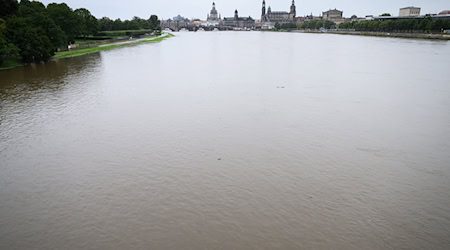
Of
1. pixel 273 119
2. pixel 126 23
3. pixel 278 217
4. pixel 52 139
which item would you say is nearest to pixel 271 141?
pixel 273 119

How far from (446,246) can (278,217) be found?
4235 mm

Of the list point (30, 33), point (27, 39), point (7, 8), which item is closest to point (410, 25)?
point (7, 8)

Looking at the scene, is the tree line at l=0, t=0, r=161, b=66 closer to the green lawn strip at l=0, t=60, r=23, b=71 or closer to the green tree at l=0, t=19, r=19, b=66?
the green tree at l=0, t=19, r=19, b=66

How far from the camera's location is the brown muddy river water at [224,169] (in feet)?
29.7

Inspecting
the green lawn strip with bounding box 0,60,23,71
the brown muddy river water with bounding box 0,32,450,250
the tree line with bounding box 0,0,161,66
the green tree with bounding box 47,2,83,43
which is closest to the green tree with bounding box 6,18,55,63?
the tree line with bounding box 0,0,161,66

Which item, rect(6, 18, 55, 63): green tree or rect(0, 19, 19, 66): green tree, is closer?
rect(0, 19, 19, 66): green tree

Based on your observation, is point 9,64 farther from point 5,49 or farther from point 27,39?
point 5,49

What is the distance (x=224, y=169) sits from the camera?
12711mm

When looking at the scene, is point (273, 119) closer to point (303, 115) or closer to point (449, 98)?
point (303, 115)

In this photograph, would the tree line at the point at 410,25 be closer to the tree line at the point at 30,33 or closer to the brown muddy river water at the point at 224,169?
the brown muddy river water at the point at 224,169

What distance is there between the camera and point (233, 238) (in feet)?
28.9

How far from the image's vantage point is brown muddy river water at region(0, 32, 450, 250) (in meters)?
9.04

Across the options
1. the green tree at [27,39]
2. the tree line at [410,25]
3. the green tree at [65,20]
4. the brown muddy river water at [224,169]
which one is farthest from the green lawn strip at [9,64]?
the tree line at [410,25]

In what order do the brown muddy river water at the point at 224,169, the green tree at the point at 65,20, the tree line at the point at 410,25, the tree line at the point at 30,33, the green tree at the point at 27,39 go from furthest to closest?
the tree line at the point at 410,25
the green tree at the point at 65,20
the green tree at the point at 27,39
the tree line at the point at 30,33
the brown muddy river water at the point at 224,169
